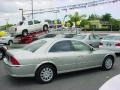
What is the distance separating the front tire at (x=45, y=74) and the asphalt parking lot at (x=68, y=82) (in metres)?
0.17

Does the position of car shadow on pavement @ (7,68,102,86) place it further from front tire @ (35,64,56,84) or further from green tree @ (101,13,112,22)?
green tree @ (101,13,112,22)

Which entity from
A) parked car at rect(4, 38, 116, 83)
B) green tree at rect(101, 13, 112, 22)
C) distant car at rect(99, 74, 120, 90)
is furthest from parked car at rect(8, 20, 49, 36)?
green tree at rect(101, 13, 112, 22)

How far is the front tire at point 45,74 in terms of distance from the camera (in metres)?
7.64

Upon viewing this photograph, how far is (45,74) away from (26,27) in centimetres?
1794

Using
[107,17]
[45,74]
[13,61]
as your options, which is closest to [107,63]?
[45,74]

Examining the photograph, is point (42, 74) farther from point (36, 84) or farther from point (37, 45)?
point (37, 45)

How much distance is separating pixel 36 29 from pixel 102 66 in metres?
17.0

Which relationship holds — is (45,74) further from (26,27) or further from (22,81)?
(26,27)

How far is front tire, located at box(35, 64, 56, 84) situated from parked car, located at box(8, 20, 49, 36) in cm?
1749

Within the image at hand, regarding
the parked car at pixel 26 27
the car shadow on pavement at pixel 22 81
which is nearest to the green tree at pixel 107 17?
the parked car at pixel 26 27

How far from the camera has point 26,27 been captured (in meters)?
25.2

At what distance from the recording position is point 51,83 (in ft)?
25.4

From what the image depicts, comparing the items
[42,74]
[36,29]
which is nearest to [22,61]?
[42,74]

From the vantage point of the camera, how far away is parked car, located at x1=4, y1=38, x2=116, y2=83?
7.39m
